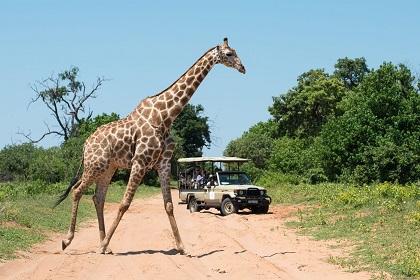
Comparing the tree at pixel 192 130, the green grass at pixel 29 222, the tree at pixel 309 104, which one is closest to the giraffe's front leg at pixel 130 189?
the green grass at pixel 29 222

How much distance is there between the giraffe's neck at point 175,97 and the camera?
13.4 meters

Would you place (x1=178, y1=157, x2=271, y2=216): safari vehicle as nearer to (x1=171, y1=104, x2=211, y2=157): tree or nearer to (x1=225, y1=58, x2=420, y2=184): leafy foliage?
(x1=225, y1=58, x2=420, y2=184): leafy foliage

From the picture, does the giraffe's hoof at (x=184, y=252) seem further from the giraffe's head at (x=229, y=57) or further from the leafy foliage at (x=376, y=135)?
the leafy foliage at (x=376, y=135)

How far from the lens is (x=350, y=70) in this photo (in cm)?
6269

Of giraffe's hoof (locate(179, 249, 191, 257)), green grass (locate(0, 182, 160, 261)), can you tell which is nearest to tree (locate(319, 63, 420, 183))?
green grass (locate(0, 182, 160, 261))

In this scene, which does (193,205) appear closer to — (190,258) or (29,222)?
(29,222)

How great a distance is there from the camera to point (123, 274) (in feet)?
33.6

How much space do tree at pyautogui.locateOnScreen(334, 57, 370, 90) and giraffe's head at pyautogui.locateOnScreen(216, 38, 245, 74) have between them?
50.1m

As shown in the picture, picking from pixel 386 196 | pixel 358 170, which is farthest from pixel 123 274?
pixel 358 170

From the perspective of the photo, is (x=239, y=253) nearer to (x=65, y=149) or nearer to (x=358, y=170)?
(x=358, y=170)

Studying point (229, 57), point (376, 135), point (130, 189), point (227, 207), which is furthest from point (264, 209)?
point (130, 189)

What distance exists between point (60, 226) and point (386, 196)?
10.3 meters

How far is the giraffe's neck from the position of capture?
529 inches

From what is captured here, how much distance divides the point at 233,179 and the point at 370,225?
29.7 ft
